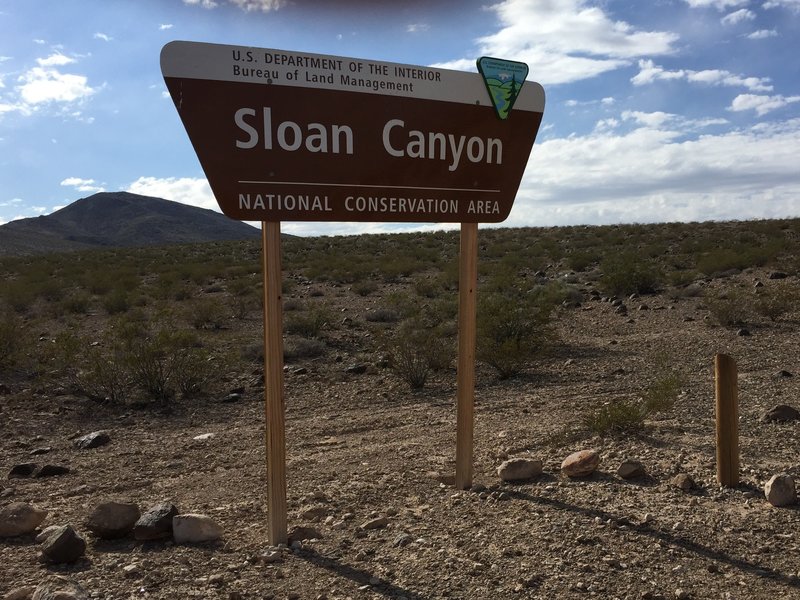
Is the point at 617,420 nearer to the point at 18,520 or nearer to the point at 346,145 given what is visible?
the point at 346,145

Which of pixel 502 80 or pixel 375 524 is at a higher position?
pixel 502 80

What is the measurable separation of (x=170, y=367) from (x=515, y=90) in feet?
21.5

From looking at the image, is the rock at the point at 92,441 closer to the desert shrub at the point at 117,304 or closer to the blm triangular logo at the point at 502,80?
the blm triangular logo at the point at 502,80

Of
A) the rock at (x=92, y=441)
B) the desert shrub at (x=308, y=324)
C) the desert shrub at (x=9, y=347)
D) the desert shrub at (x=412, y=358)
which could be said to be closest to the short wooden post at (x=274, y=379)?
the rock at (x=92, y=441)

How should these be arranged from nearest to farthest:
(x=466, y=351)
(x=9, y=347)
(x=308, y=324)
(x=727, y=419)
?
1. (x=727, y=419)
2. (x=466, y=351)
3. (x=9, y=347)
4. (x=308, y=324)

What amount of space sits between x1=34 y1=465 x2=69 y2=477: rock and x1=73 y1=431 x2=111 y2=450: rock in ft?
3.06

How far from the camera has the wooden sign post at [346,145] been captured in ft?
13.4

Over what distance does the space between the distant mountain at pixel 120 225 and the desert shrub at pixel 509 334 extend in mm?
102501

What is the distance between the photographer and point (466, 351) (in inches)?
206

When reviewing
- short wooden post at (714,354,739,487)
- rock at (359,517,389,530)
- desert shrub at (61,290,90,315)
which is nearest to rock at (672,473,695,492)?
short wooden post at (714,354,739,487)

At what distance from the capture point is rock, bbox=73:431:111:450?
7.27 metres

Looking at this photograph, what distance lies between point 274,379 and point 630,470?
2710 mm

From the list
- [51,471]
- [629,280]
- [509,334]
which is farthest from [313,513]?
[629,280]

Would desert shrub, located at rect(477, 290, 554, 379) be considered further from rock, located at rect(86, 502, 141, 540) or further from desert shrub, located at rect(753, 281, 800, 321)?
rock, located at rect(86, 502, 141, 540)
